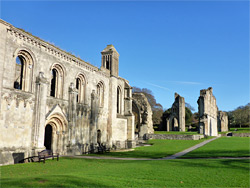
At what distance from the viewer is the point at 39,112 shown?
16.7 m

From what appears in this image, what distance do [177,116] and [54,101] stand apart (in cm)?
4562

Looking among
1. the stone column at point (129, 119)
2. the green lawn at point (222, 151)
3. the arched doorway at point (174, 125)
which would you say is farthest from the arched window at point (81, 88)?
the arched doorway at point (174, 125)

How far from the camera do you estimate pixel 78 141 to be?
2114cm

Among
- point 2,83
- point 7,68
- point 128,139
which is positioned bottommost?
point 128,139

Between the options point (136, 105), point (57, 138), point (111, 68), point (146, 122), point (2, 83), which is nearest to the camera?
point (2, 83)

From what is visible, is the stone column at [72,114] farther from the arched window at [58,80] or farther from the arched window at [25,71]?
the arched window at [25,71]

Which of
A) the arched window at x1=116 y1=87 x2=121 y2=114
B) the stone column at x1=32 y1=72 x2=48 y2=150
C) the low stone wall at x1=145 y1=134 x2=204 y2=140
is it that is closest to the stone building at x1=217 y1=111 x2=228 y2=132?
the low stone wall at x1=145 y1=134 x2=204 y2=140

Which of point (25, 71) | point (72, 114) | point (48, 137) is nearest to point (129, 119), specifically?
point (72, 114)

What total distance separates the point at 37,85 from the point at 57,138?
4999mm

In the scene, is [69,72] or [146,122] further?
[146,122]

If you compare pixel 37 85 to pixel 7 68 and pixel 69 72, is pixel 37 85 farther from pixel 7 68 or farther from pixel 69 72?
pixel 69 72

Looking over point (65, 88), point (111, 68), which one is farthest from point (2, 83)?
point (111, 68)

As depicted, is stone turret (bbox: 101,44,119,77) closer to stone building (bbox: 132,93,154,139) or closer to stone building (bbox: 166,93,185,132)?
stone building (bbox: 132,93,154,139)

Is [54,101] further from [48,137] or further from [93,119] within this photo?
[93,119]
